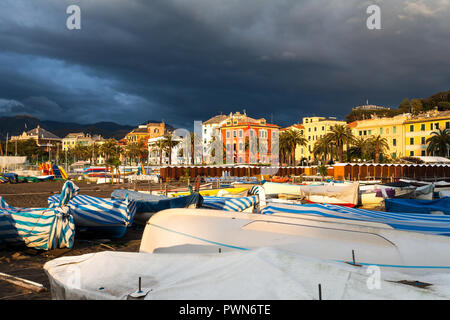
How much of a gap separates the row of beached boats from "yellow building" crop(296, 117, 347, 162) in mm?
87583

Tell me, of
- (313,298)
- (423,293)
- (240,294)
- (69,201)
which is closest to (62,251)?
(69,201)

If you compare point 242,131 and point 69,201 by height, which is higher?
point 242,131

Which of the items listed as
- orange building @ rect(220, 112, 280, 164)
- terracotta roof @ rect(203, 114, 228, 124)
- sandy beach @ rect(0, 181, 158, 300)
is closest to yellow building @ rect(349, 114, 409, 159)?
orange building @ rect(220, 112, 280, 164)

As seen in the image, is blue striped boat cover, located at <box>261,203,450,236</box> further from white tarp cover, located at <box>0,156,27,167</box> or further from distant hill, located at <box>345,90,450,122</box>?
distant hill, located at <box>345,90,450,122</box>

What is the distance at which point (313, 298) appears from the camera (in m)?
3.83

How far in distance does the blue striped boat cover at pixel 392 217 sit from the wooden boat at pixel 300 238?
7.96ft

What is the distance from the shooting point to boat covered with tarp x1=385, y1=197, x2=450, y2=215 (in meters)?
14.7

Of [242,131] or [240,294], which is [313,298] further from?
[242,131]

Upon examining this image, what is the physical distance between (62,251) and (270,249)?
790 cm

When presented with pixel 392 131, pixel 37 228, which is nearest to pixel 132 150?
pixel 392 131

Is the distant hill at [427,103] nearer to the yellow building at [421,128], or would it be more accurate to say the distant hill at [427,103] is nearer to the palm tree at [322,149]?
the yellow building at [421,128]

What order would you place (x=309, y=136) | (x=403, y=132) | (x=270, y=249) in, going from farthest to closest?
(x=309, y=136) → (x=403, y=132) → (x=270, y=249)

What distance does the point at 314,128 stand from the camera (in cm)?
9912

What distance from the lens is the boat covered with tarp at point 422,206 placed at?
14666 mm
